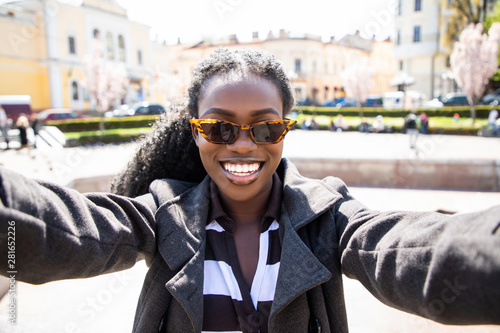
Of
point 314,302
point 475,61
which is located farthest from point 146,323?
point 475,61

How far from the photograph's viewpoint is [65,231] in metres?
1.07

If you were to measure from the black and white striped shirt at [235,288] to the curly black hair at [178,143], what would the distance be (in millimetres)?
529

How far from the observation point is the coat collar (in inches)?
50.0

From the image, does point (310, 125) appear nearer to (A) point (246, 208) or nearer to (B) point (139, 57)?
(A) point (246, 208)

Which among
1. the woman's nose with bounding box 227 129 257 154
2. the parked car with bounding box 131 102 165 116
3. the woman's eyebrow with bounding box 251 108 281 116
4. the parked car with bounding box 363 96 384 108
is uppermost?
the parked car with bounding box 363 96 384 108

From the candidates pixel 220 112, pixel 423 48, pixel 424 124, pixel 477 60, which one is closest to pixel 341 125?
pixel 424 124

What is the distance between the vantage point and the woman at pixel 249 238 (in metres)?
0.95

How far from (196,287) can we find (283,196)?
52 cm

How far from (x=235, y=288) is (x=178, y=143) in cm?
82

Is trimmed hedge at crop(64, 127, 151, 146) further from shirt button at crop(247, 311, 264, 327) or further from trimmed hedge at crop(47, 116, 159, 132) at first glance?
shirt button at crop(247, 311, 264, 327)

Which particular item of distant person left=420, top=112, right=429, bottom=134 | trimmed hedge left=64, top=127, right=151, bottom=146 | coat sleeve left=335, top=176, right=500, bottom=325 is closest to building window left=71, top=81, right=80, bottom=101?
trimmed hedge left=64, top=127, right=151, bottom=146

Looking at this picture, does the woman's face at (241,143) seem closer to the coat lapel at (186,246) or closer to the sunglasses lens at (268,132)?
the sunglasses lens at (268,132)

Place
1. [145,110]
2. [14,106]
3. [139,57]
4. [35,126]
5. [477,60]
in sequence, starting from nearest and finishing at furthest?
[35,126] < [477,60] < [14,106] < [145,110] < [139,57]

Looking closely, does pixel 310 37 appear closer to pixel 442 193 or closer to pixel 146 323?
pixel 442 193
